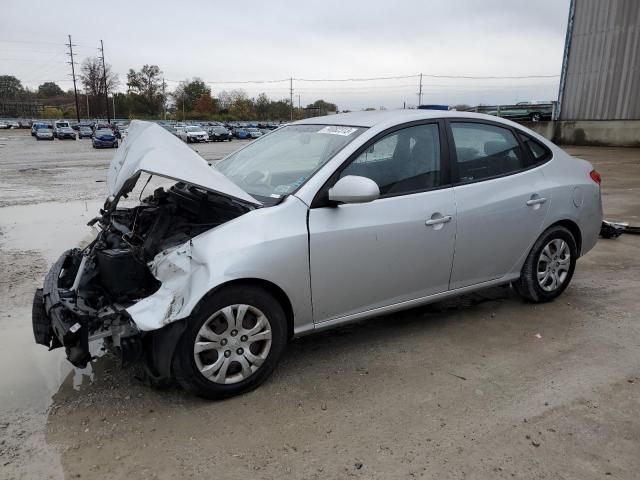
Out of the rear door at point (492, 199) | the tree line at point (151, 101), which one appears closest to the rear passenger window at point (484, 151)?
the rear door at point (492, 199)

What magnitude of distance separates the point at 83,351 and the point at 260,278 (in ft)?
3.40

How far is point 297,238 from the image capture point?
3.14 m

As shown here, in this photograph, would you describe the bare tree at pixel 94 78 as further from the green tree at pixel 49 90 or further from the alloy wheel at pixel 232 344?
the alloy wheel at pixel 232 344

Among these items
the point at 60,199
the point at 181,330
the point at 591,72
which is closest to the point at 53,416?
the point at 181,330

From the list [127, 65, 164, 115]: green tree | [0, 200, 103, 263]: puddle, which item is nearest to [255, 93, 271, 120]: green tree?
[127, 65, 164, 115]: green tree

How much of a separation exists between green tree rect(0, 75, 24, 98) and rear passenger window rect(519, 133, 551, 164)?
389 feet

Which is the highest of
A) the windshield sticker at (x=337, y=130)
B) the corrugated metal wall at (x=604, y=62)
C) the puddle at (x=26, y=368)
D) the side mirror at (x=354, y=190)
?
the corrugated metal wall at (x=604, y=62)

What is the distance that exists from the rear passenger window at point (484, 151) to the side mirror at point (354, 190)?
1006 mm

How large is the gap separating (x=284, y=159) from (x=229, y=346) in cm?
155

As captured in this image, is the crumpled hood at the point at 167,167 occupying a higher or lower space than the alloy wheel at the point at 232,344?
higher

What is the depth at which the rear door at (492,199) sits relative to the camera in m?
3.88

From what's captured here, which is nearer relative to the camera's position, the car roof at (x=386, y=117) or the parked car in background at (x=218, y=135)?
the car roof at (x=386, y=117)

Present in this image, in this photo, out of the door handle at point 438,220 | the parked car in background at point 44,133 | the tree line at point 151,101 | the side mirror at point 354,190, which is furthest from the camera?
the tree line at point 151,101

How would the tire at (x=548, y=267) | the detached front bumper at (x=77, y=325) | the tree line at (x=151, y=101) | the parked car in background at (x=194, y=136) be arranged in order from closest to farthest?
the detached front bumper at (x=77, y=325) < the tire at (x=548, y=267) < the parked car in background at (x=194, y=136) < the tree line at (x=151, y=101)
